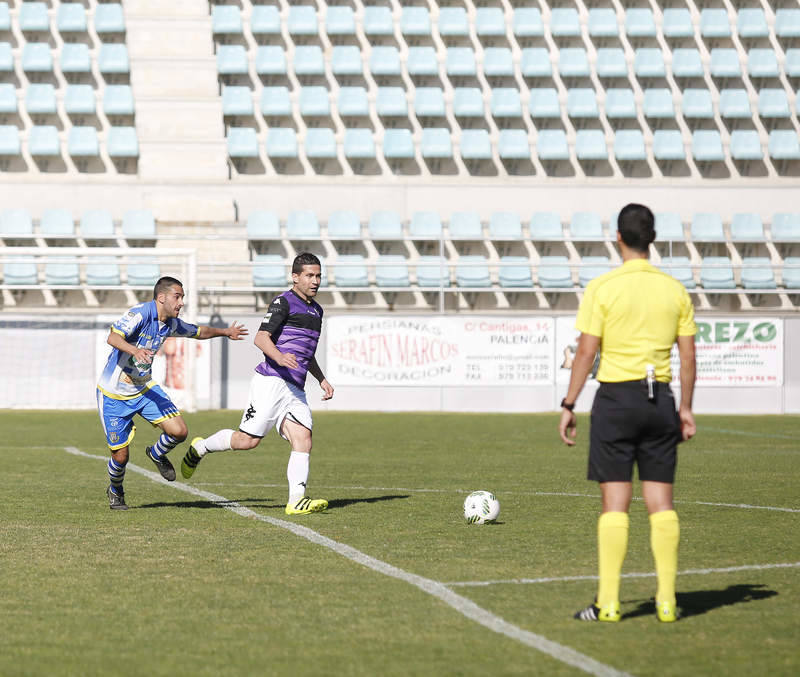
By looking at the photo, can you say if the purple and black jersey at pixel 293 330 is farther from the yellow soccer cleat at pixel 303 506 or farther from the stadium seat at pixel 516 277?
the stadium seat at pixel 516 277

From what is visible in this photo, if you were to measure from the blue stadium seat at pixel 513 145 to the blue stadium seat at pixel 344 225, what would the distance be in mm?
4195

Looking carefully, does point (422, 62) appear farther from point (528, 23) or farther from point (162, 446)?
point (162, 446)

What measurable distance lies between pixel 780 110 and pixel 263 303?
13828 millimetres

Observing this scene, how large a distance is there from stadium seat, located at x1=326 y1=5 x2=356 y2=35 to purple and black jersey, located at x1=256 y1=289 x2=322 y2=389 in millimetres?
23053


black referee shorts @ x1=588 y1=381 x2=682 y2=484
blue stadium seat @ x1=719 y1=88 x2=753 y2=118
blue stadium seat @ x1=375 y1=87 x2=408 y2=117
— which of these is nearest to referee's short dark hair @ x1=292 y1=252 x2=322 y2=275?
black referee shorts @ x1=588 y1=381 x2=682 y2=484

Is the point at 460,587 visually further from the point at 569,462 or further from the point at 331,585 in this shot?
the point at 569,462

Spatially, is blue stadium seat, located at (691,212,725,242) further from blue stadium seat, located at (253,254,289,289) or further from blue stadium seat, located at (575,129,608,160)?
blue stadium seat, located at (253,254,289,289)

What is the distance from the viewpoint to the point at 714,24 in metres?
32.0

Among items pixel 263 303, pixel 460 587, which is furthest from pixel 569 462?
pixel 263 303

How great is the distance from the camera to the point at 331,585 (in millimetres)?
6480

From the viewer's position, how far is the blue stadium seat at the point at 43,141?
1194 inches

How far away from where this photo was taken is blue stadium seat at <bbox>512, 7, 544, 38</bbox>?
31.7 m

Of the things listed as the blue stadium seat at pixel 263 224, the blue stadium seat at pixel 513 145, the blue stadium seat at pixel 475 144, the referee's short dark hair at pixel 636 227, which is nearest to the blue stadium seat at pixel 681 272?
the blue stadium seat at pixel 513 145

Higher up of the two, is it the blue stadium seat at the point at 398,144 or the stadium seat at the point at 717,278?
the blue stadium seat at the point at 398,144
